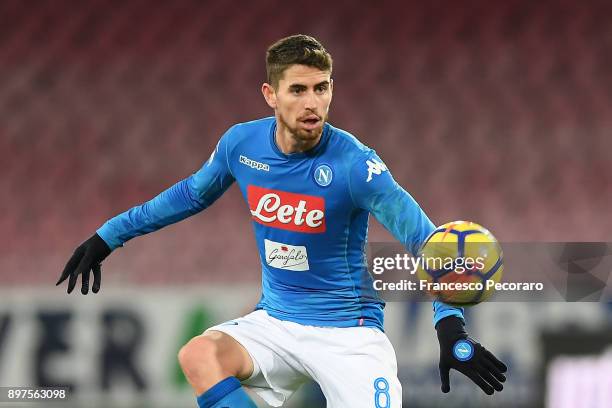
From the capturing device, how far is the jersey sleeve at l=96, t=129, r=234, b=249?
3.57m

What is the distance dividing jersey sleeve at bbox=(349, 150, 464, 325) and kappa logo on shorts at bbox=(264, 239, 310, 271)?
0.27 metres

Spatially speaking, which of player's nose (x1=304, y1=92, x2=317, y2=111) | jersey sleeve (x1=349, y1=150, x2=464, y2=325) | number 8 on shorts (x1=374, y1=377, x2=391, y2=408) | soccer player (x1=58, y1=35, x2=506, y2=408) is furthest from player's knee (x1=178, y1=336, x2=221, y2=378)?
player's nose (x1=304, y1=92, x2=317, y2=111)

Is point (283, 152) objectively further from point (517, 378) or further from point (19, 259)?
point (19, 259)

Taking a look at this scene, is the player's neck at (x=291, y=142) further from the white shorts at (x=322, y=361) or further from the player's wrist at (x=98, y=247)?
the player's wrist at (x=98, y=247)

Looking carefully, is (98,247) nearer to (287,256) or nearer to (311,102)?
(287,256)

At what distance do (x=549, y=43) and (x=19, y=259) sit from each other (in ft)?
11.6

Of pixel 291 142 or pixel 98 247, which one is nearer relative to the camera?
pixel 291 142

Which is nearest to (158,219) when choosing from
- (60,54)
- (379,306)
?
(379,306)

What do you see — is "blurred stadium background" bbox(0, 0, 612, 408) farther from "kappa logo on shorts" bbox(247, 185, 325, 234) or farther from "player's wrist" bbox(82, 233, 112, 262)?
"kappa logo on shorts" bbox(247, 185, 325, 234)

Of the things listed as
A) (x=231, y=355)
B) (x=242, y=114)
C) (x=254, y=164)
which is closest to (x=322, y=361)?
(x=231, y=355)

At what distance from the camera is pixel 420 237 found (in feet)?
10.5

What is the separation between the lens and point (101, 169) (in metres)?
6.38

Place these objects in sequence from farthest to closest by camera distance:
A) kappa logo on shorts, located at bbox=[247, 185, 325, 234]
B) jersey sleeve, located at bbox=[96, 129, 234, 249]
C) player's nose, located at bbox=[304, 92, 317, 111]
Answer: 1. jersey sleeve, located at bbox=[96, 129, 234, 249]
2. kappa logo on shorts, located at bbox=[247, 185, 325, 234]
3. player's nose, located at bbox=[304, 92, 317, 111]

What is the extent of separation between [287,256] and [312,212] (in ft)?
0.62
